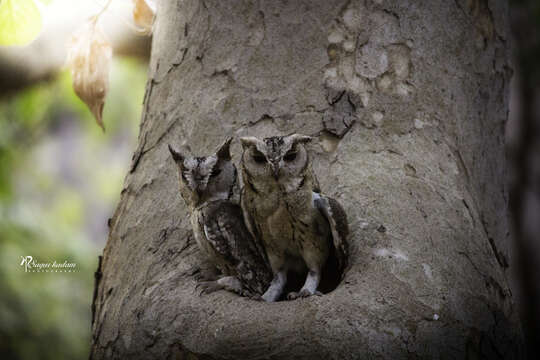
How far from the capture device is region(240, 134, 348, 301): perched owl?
7.57 ft

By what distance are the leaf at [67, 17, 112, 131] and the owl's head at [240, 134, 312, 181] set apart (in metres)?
1.14

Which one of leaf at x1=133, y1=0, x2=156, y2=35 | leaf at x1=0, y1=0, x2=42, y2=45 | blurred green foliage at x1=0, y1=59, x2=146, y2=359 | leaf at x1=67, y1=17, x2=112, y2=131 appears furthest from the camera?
blurred green foliage at x1=0, y1=59, x2=146, y2=359

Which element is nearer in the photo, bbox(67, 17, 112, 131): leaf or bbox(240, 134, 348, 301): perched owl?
bbox(240, 134, 348, 301): perched owl

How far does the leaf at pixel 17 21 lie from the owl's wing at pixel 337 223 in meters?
1.68

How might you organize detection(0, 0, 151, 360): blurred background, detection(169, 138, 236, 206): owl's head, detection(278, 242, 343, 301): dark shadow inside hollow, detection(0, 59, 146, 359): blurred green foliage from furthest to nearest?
detection(0, 59, 146, 359): blurred green foliage < detection(0, 0, 151, 360): blurred background < detection(169, 138, 236, 206): owl's head < detection(278, 242, 343, 301): dark shadow inside hollow

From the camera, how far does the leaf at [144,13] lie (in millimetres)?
3424

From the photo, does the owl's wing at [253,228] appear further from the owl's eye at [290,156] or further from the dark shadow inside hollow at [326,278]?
the owl's eye at [290,156]

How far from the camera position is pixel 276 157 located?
230cm

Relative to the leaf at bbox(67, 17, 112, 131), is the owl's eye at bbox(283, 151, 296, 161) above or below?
below

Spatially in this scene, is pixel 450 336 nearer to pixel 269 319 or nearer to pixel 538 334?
pixel 269 319

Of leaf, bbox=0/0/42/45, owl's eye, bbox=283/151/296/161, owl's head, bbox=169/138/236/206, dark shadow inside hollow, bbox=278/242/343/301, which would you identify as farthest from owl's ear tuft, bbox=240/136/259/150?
leaf, bbox=0/0/42/45

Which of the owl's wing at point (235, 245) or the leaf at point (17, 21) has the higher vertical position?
the leaf at point (17, 21)

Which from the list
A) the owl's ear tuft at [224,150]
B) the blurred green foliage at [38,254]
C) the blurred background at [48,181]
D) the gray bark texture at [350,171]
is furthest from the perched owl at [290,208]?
the blurred green foliage at [38,254]

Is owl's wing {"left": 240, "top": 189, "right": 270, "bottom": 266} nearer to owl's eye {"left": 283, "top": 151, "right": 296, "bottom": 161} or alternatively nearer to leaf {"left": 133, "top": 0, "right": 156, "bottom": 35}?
owl's eye {"left": 283, "top": 151, "right": 296, "bottom": 161}
